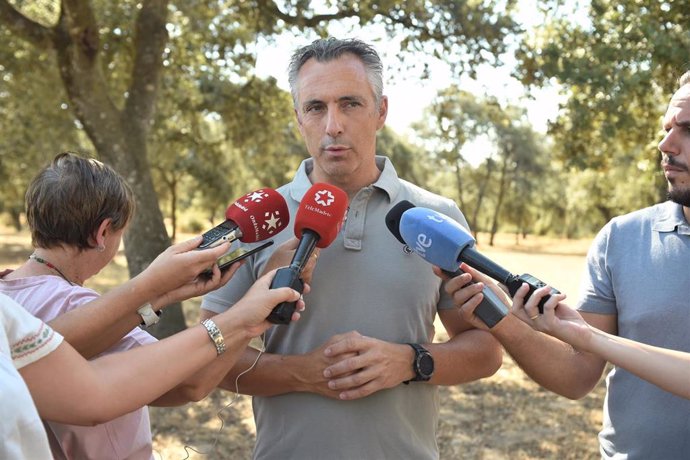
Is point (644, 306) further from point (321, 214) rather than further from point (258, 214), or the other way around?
point (258, 214)

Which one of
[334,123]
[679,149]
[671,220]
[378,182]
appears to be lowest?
[671,220]

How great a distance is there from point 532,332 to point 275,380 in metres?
0.98

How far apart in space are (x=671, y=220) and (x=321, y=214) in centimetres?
129

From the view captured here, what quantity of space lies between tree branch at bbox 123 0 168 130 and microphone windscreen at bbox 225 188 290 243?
6791 mm

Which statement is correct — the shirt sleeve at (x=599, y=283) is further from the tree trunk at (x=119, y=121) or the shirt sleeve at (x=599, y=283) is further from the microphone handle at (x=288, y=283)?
the tree trunk at (x=119, y=121)

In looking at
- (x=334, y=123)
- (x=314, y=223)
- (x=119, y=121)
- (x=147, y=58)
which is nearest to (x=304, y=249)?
(x=314, y=223)

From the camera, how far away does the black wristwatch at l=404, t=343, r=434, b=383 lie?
8.54ft

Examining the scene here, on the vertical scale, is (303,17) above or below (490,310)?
above

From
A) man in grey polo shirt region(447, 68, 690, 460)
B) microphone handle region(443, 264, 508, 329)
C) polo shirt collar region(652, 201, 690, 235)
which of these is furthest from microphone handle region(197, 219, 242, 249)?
polo shirt collar region(652, 201, 690, 235)

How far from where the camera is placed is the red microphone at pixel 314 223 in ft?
7.33

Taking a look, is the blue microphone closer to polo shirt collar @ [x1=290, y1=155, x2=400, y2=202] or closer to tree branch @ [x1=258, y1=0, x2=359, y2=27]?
polo shirt collar @ [x1=290, y1=155, x2=400, y2=202]

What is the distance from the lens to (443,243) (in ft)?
7.38

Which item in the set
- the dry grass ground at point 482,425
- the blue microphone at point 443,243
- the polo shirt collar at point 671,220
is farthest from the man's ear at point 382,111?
the dry grass ground at point 482,425

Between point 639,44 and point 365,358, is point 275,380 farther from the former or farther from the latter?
Answer: point 639,44
